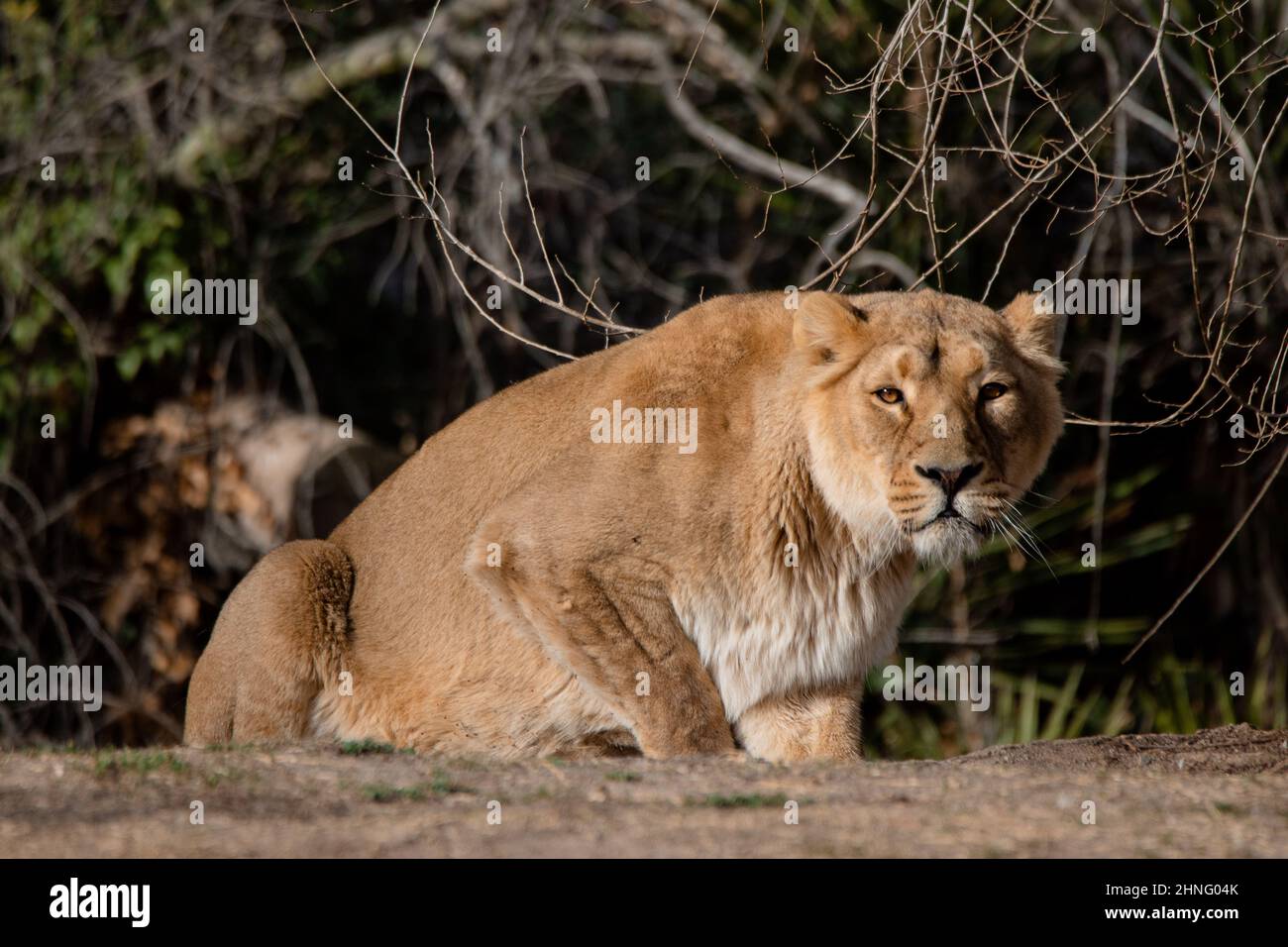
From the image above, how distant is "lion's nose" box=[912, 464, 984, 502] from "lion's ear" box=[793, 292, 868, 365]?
47 cm

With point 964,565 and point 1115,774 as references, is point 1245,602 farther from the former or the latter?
point 1115,774

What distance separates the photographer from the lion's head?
455cm

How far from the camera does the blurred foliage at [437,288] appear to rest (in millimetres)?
8680

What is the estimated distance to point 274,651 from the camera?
209 inches

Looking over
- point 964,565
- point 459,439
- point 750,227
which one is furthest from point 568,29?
point 459,439

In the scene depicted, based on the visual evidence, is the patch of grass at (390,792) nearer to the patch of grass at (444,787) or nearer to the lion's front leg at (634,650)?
the patch of grass at (444,787)

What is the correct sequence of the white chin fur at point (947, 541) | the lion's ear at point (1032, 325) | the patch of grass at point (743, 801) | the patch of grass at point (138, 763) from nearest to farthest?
the patch of grass at point (743, 801) < the patch of grass at point (138, 763) < the white chin fur at point (947, 541) < the lion's ear at point (1032, 325)

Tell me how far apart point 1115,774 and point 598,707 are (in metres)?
1.59

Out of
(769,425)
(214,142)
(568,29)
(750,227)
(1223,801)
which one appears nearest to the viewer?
(1223,801)

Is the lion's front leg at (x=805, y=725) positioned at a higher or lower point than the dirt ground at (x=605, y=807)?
higher

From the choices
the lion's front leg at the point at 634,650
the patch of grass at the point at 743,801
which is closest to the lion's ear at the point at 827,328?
the lion's front leg at the point at 634,650

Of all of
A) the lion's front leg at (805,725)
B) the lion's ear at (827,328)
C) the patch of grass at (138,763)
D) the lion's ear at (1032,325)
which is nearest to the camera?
the patch of grass at (138,763)

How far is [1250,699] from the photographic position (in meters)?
8.97

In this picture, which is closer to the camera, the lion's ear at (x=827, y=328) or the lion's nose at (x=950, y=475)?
the lion's nose at (x=950, y=475)
